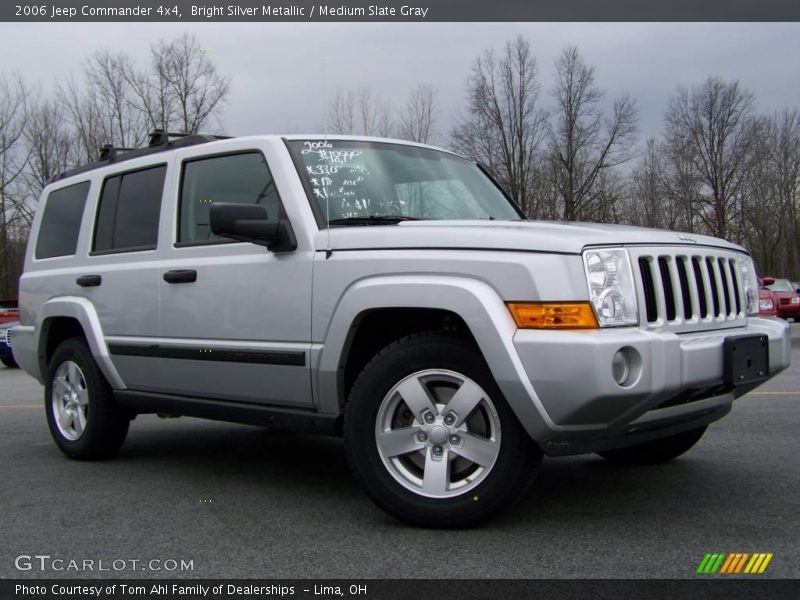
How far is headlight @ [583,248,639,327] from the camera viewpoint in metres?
3.27

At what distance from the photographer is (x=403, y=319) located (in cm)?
386

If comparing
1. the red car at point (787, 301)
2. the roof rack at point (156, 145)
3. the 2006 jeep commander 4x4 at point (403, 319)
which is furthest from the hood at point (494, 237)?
the red car at point (787, 301)

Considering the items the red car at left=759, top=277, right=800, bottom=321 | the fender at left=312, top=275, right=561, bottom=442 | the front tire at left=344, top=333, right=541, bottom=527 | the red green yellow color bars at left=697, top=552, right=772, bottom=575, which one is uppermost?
the fender at left=312, top=275, right=561, bottom=442

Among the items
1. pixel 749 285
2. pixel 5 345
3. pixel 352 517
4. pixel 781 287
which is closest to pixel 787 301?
pixel 781 287

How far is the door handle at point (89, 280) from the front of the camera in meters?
5.27

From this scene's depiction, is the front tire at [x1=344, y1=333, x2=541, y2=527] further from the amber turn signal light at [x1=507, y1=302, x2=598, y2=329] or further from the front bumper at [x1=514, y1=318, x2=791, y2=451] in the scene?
the amber turn signal light at [x1=507, y1=302, x2=598, y2=329]

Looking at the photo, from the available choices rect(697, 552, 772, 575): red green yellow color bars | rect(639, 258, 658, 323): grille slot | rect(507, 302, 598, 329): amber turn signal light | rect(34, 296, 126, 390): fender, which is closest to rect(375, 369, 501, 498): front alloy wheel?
rect(507, 302, 598, 329): amber turn signal light

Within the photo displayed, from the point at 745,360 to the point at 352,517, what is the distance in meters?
1.94

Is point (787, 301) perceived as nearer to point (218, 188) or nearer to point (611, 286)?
point (218, 188)

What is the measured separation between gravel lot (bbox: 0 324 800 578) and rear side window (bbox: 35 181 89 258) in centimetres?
147

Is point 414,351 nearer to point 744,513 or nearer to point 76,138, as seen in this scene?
point 744,513
